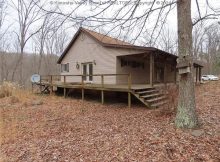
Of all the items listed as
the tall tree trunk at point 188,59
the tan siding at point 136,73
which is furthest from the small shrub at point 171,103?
the tan siding at point 136,73

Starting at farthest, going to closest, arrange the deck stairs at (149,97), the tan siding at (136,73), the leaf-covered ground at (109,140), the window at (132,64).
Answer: the window at (132,64), the tan siding at (136,73), the deck stairs at (149,97), the leaf-covered ground at (109,140)

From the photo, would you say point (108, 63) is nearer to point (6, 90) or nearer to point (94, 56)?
point (94, 56)

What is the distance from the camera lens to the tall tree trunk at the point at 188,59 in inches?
262

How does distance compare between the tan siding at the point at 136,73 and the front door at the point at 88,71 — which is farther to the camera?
the front door at the point at 88,71

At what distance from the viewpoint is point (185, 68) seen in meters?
6.61

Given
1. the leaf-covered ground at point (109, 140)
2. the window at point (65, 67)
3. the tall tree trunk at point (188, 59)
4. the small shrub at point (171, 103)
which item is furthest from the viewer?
the window at point (65, 67)

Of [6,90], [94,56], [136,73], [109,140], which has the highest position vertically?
[94,56]

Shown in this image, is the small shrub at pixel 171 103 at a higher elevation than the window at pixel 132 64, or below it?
below

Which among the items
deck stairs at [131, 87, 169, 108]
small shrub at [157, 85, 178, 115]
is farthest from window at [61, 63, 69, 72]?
small shrub at [157, 85, 178, 115]

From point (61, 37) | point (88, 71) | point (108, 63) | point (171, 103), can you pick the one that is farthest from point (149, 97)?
point (61, 37)

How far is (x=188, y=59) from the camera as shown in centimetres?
660

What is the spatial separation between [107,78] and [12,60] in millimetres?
26694

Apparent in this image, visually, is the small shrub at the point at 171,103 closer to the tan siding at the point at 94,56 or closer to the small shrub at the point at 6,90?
the tan siding at the point at 94,56

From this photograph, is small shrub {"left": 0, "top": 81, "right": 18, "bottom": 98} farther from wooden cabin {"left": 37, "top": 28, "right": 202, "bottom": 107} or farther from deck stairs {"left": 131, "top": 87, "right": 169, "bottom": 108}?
deck stairs {"left": 131, "top": 87, "right": 169, "bottom": 108}
